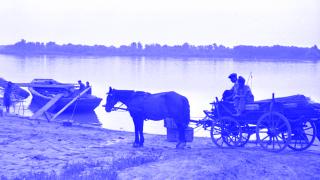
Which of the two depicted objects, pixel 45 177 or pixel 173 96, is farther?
pixel 173 96

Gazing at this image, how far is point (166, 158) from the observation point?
34.0 ft

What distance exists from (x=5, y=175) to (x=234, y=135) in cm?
549

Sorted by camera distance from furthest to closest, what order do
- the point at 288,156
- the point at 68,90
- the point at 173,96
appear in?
the point at 68,90 → the point at 173,96 → the point at 288,156

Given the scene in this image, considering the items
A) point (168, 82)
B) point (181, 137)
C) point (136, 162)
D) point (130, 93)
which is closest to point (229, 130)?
point (181, 137)

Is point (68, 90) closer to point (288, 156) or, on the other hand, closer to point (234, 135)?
point (234, 135)

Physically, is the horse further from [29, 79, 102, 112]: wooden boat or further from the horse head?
[29, 79, 102, 112]: wooden boat

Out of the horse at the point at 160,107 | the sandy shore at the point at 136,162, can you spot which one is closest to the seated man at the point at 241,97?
the sandy shore at the point at 136,162

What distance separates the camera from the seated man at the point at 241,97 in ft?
A: 36.7

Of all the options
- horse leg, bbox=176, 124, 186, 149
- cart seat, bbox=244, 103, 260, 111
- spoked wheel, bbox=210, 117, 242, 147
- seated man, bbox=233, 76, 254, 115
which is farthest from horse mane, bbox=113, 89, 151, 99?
cart seat, bbox=244, 103, 260, 111

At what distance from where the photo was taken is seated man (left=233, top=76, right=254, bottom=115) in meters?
11.2

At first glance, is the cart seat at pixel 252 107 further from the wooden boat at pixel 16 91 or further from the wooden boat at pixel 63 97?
the wooden boat at pixel 16 91

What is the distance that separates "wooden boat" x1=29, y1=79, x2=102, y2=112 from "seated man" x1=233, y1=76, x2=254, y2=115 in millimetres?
13782

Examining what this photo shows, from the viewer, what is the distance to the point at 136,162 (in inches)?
381

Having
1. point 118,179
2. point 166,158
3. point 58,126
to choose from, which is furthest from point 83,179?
point 58,126
